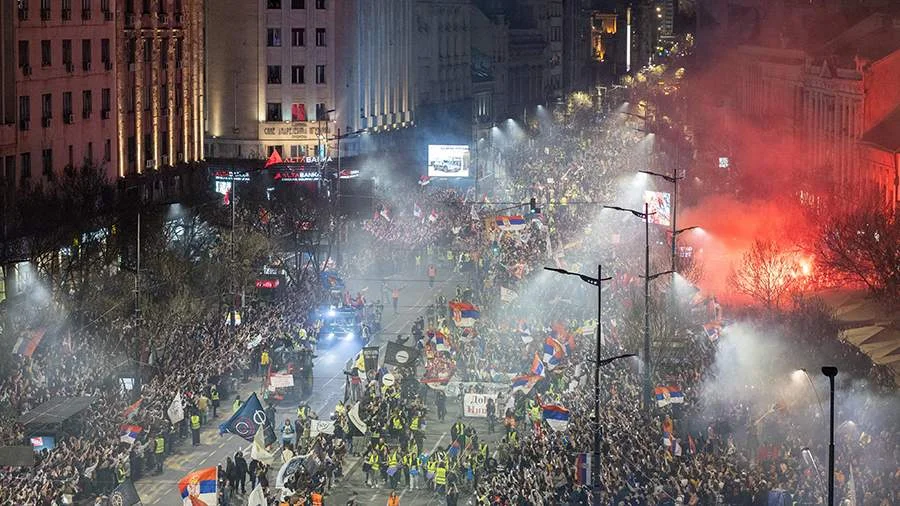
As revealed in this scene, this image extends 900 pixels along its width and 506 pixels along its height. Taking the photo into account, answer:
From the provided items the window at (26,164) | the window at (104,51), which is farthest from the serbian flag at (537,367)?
the window at (104,51)

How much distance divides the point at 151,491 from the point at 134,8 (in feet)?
154

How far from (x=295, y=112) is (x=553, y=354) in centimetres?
5414

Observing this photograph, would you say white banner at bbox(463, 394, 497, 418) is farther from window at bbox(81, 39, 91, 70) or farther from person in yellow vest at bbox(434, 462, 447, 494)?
window at bbox(81, 39, 91, 70)

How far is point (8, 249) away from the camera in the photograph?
62906 mm

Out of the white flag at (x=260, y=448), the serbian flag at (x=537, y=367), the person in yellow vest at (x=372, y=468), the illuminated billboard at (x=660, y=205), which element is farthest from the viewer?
the illuminated billboard at (x=660, y=205)

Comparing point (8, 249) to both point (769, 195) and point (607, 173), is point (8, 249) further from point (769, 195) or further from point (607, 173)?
point (607, 173)

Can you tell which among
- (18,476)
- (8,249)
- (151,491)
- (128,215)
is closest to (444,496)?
(151,491)

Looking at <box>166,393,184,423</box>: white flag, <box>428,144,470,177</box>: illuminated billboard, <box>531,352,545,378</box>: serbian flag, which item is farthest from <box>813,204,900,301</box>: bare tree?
<box>428,144,470,177</box>: illuminated billboard

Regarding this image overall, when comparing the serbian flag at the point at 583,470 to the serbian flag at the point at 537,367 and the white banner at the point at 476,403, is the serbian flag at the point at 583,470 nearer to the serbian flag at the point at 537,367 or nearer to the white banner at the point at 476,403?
the white banner at the point at 476,403

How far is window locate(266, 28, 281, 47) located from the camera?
10881cm

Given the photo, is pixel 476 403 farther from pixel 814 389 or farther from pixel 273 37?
pixel 273 37

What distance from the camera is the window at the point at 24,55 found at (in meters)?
75.1

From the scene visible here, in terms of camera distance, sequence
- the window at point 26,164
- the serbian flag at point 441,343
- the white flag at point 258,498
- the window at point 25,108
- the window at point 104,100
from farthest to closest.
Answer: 1. the window at point 104,100
2. the window at point 25,108
3. the window at point 26,164
4. the serbian flag at point 441,343
5. the white flag at point 258,498

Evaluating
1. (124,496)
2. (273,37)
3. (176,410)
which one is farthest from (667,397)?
(273,37)
